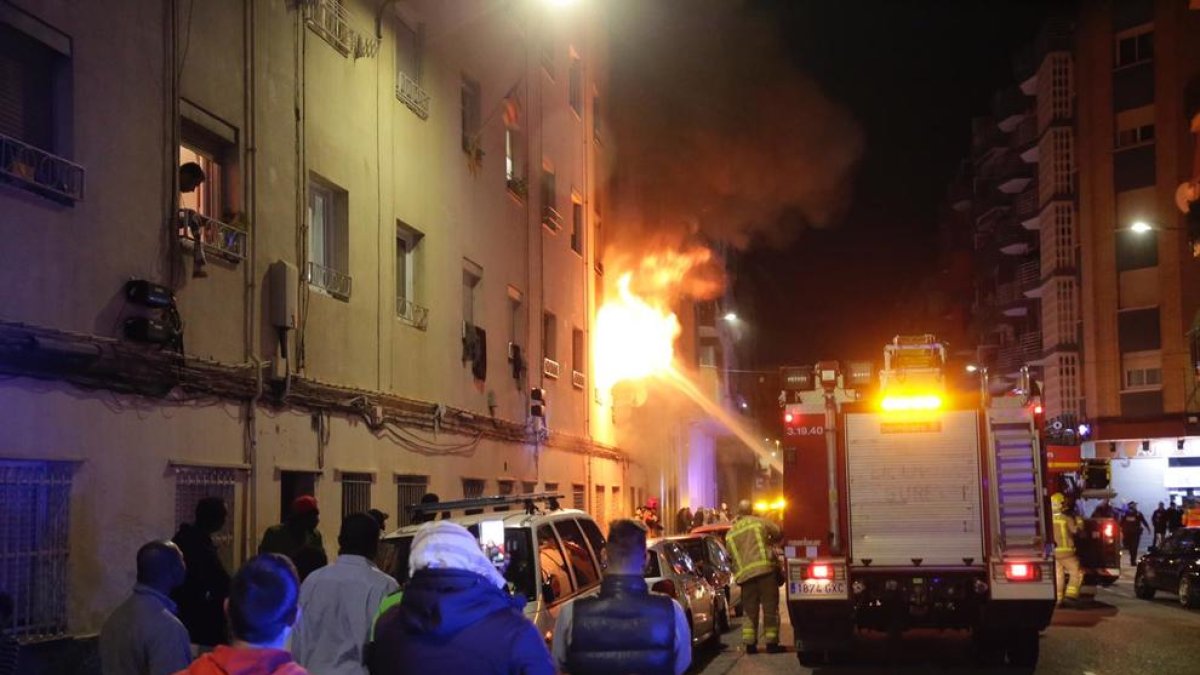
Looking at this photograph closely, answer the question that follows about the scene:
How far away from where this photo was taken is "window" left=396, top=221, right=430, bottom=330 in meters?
15.1

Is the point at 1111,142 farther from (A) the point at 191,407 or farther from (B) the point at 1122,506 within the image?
(A) the point at 191,407

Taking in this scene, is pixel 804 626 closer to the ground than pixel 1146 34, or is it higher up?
closer to the ground

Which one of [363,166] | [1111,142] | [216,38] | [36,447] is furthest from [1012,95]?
[36,447]

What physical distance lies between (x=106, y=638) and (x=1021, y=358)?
44840 millimetres

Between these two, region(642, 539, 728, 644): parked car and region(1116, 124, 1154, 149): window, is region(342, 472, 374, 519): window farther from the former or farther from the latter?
region(1116, 124, 1154, 149): window

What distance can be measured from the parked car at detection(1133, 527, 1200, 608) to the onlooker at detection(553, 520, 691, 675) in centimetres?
1627

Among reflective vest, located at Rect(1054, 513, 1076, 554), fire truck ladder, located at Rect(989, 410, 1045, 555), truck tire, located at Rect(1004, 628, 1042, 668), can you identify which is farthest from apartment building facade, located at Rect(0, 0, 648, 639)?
reflective vest, located at Rect(1054, 513, 1076, 554)

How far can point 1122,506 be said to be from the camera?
3750 cm

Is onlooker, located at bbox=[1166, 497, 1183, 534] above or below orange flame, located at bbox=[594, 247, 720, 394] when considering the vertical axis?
below

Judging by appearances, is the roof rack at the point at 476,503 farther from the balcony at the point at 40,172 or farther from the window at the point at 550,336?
the window at the point at 550,336

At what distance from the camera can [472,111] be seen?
18.1 metres

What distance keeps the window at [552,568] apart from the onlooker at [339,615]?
2.60m

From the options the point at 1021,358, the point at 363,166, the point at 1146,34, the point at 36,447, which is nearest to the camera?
the point at 36,447

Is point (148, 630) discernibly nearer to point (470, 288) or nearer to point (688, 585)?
point (688, 585)
